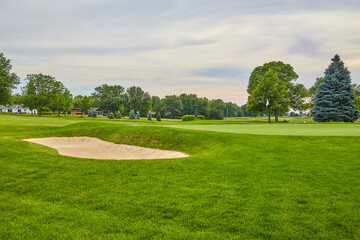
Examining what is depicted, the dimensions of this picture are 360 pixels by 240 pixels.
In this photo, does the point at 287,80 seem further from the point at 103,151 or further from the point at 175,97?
the point at 175,97

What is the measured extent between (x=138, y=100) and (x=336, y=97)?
269 ft

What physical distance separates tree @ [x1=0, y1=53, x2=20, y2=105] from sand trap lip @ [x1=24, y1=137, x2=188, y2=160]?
48.9 metres

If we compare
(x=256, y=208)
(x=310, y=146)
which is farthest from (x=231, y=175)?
(x=310, y=146)

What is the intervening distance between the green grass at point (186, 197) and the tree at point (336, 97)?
37093mm

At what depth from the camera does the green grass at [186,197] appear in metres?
3.33

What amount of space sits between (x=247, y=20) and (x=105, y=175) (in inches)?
751

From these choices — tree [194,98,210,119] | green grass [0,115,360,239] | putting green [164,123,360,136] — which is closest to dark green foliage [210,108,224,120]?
tree [194,98,210,119]

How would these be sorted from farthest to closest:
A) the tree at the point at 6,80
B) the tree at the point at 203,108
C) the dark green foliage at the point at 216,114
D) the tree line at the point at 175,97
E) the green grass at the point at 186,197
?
the tree at the point at 203,108
the dark green foliage at the point at 216,114
the tree at the point at 6,80
the tree line at the point at 175,97
the green grass at the point at 186,197

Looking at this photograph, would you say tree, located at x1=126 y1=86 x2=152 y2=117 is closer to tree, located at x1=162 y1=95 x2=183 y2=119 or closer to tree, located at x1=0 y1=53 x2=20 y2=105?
tree, located at x1=162 y1=95 x2=183 y2=119

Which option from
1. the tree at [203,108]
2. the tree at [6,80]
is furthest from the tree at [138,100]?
the tree at [6,80]

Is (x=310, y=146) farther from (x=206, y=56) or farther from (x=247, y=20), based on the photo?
(x=206, y=56)

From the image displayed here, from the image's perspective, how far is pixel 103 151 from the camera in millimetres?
13008

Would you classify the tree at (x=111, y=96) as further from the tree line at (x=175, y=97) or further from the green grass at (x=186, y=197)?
the green grass at (x=186, y=197)

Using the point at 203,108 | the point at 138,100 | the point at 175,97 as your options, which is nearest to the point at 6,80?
the point at 138,100
